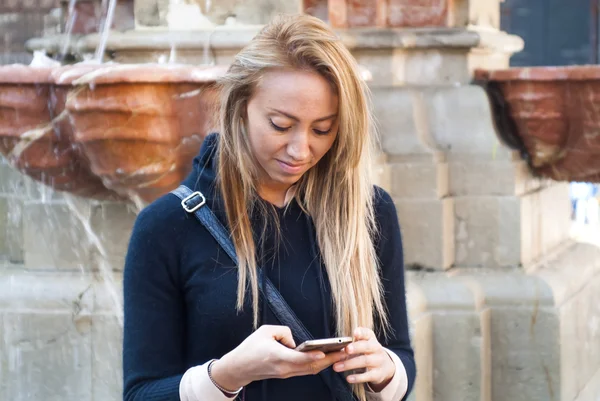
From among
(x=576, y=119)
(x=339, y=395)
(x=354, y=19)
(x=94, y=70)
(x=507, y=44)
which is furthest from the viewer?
(x=507, y=44)

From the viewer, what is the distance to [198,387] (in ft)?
6.27

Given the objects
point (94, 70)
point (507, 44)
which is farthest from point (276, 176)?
point (507, 44)

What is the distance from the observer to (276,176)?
2.05 meters

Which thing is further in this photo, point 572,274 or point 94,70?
point 572,274

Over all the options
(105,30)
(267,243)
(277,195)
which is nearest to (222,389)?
(267,243)

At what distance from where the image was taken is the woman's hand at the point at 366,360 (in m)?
1.85

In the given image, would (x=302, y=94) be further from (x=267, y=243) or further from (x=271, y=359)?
(x=271, y=359)

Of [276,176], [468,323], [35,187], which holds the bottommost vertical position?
[468,323]

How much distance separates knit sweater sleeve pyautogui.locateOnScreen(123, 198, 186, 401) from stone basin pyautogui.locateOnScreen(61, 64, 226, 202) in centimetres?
143

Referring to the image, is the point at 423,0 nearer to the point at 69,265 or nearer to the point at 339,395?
the point at 69,265

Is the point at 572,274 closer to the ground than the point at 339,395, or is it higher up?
closer to the ground

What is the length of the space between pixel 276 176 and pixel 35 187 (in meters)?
2.47

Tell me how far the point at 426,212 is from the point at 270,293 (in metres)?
2.34

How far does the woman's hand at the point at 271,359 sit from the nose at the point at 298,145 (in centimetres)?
34
